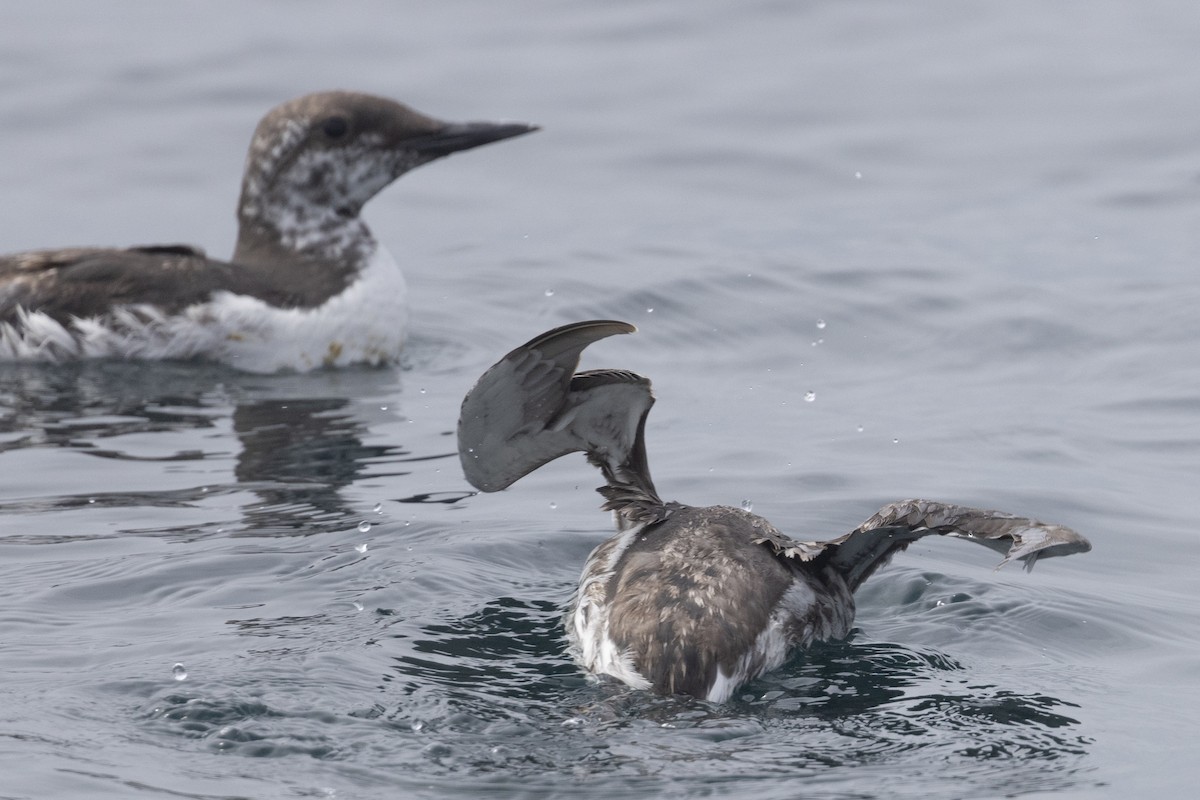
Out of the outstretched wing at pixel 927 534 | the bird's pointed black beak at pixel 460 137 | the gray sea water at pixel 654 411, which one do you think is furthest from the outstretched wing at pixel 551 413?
the bird's pointed black beak at pixel 460 137

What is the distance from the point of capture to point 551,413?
5.95 meters

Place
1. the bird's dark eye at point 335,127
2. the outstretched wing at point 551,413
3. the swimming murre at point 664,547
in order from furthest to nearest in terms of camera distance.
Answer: the bird's dark eye at point 335,127 < the outstretched wing at point 551,413 < the swimming murre at point 664,547

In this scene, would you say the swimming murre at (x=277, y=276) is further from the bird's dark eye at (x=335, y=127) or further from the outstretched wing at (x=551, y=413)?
the outstretched wing at (x=551, y=413)

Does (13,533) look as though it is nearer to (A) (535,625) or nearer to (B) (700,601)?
(A) (535,625)

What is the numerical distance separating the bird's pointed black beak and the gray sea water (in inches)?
42.6

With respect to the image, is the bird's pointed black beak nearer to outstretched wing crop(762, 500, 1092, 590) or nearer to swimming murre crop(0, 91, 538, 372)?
swimming murre crop(0, 91, 538, 372)

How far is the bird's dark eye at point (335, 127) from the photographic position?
395 inches

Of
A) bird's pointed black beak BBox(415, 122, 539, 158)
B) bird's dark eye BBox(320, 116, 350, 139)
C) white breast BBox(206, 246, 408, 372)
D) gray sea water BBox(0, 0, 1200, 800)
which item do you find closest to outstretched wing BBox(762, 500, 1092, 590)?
gray sea water BBox(0, 0, 1200, 800)

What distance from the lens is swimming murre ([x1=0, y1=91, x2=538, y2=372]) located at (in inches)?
376

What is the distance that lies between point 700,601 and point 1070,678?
125cm

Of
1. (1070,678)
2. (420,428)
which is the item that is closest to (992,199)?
(420,428)

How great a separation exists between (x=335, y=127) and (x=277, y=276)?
88 centimetres

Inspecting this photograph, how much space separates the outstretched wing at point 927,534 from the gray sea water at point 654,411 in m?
0.30

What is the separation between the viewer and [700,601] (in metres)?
5.35
